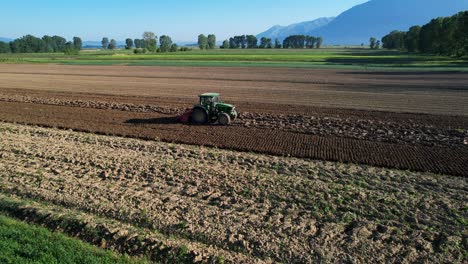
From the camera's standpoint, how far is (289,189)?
34.3 feet

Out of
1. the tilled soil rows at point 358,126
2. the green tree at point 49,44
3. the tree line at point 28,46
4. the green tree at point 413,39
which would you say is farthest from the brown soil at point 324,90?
the green tree at point 49,44

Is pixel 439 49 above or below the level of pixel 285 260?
above

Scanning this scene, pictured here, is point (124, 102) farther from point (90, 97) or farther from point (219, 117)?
point (219, 117)

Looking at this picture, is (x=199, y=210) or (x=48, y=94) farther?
(x=48, y=94)

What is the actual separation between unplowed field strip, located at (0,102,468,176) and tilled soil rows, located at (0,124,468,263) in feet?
2.76

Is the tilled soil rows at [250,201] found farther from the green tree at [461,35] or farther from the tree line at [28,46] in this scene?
the tree line at [28,46]

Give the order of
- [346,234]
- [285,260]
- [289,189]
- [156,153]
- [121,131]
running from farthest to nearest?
1. [121,131]
2. [156,153]
3. [289,189]
4. [346,234]
5. [285,260]

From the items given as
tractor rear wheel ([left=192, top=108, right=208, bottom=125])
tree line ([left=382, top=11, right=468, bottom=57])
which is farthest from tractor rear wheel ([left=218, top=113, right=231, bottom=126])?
tree line ([left=382, top=11, right=468, bottom=57])

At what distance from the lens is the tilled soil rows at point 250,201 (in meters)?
7.68

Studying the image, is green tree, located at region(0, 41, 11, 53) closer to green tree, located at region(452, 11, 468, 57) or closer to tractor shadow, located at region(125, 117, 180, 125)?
green tree, located at region(452, 11, 468, 57)

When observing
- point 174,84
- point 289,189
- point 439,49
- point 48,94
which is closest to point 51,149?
point 289,189

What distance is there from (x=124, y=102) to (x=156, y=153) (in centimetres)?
1246

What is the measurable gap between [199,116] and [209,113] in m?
0.50

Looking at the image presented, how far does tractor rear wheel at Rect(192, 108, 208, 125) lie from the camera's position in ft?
58.6
